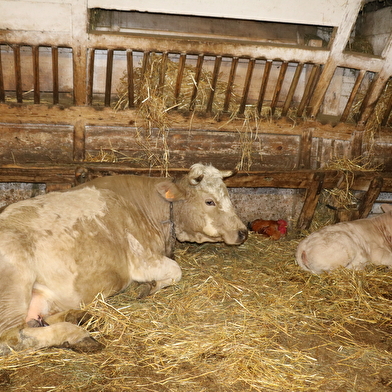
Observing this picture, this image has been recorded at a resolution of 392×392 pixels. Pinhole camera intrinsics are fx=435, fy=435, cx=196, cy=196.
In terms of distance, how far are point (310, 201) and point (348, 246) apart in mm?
1493

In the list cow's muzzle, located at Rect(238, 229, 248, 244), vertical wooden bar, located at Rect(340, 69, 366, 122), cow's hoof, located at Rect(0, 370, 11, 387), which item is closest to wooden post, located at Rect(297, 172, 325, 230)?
vertical wooden bar, located at Rect(340, 69, 366, 122)

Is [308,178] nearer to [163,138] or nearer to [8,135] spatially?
[163,138]

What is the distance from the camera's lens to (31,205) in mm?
4402

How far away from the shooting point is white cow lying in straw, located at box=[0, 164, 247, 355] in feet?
12.3

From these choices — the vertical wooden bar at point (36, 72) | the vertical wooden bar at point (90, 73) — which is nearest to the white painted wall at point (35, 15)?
the vertical wooden bar at point (36, 72)

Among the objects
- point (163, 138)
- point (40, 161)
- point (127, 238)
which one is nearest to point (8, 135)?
point (40, 161)

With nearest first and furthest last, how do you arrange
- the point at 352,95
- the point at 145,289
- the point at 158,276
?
the point at 145,289 < the point at 158,276 < the point at 352,95

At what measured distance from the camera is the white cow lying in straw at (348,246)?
576 centimetres

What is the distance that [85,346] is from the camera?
374cm

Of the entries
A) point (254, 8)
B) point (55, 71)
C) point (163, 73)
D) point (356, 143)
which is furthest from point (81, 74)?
point (356, 143)

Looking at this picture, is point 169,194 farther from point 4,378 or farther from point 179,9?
point 4,378

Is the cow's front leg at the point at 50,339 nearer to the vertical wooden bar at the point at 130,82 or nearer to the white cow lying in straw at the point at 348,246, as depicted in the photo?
the white cow lying in straw at the point at 348,246

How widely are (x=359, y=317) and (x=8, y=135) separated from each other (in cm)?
512

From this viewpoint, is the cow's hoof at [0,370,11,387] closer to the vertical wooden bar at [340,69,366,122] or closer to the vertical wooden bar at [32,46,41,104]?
the vertical wooden bar at [32,46,41,104]
